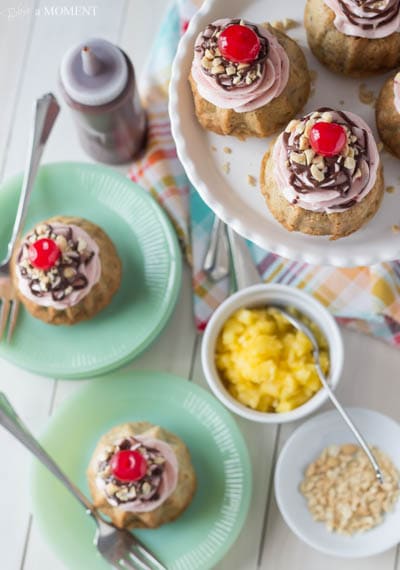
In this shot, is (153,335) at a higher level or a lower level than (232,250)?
lower

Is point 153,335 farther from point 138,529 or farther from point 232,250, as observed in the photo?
point 138,529

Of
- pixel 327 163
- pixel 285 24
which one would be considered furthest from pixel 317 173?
pixel 285 24

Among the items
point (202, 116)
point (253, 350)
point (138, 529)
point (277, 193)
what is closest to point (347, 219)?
point (277, 193)

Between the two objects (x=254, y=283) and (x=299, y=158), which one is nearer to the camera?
(x=299, y=158)

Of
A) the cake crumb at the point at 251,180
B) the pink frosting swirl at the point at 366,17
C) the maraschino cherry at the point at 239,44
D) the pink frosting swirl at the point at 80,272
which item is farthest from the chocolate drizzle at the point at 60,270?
the pink frosting swirl at the point at 366,17

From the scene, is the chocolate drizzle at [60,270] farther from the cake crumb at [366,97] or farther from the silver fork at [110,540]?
the cake crumb at [366,97]

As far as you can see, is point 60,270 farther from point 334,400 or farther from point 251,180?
point 334,400

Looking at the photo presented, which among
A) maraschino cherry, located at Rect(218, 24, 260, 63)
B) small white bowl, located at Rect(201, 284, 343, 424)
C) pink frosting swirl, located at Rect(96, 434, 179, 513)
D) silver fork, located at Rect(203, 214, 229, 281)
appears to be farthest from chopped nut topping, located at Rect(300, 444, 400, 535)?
maraschino cherry, located at Rect(218, 24, 260, 63)
